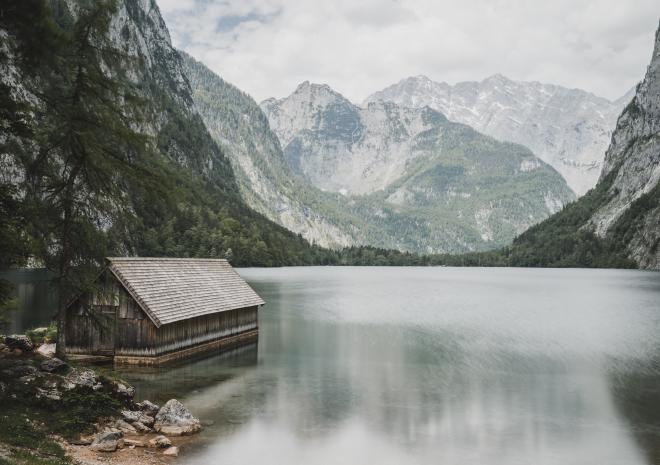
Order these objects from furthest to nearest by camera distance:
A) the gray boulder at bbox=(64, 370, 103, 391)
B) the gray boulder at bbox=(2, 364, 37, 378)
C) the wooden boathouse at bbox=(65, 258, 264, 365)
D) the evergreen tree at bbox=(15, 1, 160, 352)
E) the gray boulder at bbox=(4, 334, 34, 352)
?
the wooden boathouse at bbox=(65, 258, 264, 365), the gray boulder at bbox=(4, 334, 34, 352), the gray boulder at bbox=(64, 370, 103, 391), the gray boulder at bbox=(2, 364, 37, 378), the evergreen tree at bbox=(15, 1, 160, 352)

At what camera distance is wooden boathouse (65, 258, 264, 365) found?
112 ft

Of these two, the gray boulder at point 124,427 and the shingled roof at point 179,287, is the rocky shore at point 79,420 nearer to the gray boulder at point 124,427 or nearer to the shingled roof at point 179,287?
the gray boulder at point 124,427

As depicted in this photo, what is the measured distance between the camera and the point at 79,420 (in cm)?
2123

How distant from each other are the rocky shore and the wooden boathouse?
775cm

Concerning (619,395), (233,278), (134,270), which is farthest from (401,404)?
(233,278)

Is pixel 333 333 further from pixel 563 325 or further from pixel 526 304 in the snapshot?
pixel 526 304

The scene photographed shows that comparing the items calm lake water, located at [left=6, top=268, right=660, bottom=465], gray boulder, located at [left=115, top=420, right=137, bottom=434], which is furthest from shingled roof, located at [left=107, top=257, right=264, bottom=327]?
gray boulder, located at [left=115, top=420, right=137, bottom=434]

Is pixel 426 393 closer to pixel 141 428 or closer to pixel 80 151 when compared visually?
pixel 141 428

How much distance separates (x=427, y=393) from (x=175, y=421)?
49.8ft

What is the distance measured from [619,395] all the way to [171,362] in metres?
27.2

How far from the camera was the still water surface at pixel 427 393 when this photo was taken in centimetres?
2244

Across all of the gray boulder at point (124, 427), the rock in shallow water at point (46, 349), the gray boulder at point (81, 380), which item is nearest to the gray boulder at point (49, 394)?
the gray boulder at point (81, 380)

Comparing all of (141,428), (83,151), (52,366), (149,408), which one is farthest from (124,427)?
(83,151)

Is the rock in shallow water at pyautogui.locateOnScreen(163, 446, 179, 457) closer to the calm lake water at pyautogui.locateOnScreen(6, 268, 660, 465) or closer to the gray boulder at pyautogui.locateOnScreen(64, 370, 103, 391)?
the calm lake water at pyautogui.locateOnScreen(6, 268, 660, 465)
